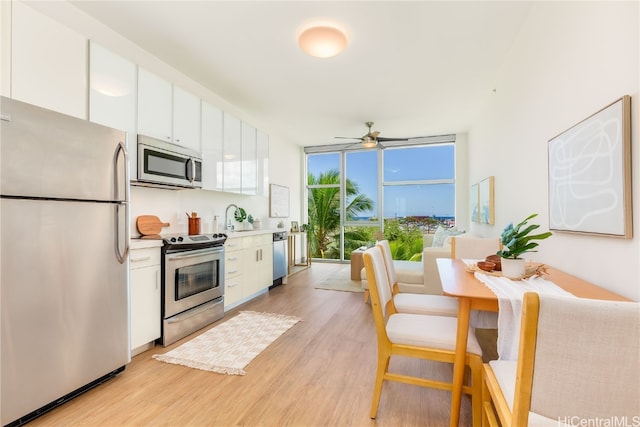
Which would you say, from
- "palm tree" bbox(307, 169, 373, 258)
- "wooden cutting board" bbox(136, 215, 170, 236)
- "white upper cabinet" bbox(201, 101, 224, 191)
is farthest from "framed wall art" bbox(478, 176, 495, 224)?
"wooden cutting board" bbox(136, 215, 170, 236)

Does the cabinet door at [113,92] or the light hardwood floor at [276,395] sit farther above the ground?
the cabinet door at [113,92]

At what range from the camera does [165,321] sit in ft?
8.38

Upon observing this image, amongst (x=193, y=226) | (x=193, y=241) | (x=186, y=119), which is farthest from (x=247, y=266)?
(x=186, y=119)

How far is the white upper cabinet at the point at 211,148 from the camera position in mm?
3488

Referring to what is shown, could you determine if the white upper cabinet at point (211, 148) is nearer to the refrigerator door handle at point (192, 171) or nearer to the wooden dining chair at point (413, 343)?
the refrigerator door handle at point (192, 171)

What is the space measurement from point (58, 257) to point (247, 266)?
2228mm

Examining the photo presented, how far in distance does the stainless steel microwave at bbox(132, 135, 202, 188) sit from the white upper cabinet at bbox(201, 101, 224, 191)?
0.17m

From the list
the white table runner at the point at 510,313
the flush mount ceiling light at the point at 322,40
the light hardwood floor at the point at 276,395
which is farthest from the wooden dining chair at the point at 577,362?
the flush mount ceiling light at the point at 322,40

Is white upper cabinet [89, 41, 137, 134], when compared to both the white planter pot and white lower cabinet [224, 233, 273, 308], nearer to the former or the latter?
white lower cabinet [224, 233, 273, 308]

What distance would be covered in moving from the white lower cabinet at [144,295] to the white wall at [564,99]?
3082 millimetres

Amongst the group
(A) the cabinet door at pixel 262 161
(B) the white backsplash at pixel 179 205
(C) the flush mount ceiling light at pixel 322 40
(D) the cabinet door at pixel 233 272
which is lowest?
(D) the cabinet door at pixel 233 272

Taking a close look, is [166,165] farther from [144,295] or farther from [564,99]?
[564,99]

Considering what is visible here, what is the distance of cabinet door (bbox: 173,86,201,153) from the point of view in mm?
3078

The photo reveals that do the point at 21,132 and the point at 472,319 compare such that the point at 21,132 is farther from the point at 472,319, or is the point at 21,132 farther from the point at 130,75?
the point at 472,319
